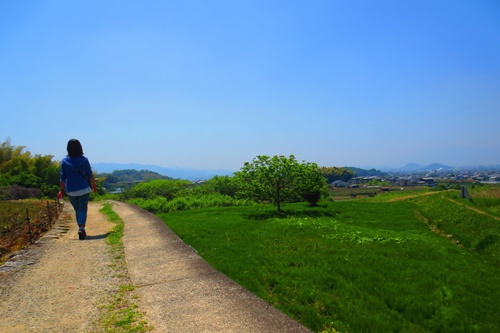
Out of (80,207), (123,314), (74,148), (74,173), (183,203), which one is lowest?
(183,203)

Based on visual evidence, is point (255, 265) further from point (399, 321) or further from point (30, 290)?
point (30, 290)

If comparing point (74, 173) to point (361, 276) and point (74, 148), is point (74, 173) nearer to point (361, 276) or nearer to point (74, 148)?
point (74, 148)

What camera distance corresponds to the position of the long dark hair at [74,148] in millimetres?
8031

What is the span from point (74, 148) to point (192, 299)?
19.7 ft

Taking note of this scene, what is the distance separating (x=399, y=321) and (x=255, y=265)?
10.2 feet

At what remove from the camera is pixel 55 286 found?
4.61 m

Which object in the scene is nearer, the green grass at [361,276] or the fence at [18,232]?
the green grass at [361,276]

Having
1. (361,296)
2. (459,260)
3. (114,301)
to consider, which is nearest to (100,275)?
(114,301)

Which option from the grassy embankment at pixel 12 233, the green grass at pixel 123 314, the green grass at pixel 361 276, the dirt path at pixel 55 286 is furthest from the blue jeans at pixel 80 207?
the green grass at pixel 123 314

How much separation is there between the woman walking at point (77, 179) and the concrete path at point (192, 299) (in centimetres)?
283

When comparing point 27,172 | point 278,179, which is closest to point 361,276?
point 278,179

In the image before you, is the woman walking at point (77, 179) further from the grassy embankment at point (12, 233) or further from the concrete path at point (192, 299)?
the concrete path at point (192, 299)

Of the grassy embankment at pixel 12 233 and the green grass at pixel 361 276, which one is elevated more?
the grassy embankment at pixel 12 233

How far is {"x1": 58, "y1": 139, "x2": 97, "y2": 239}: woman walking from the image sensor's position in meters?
7.95
